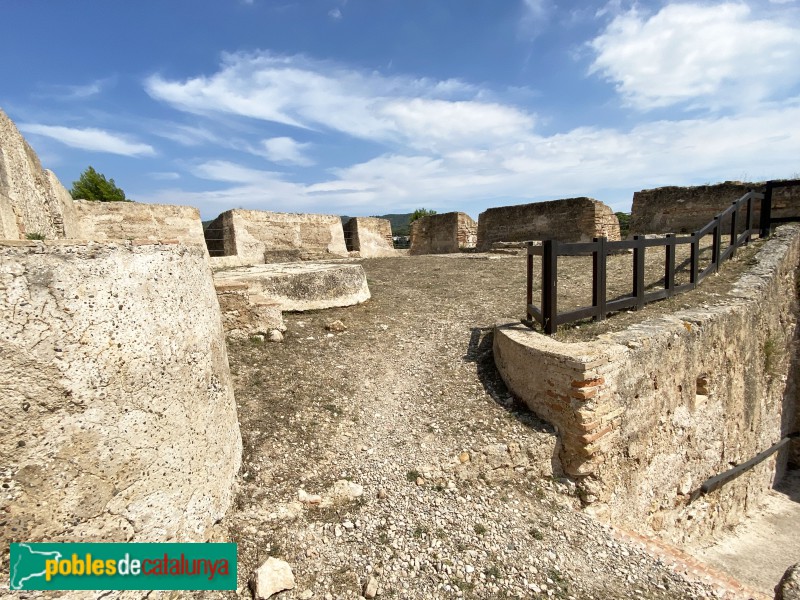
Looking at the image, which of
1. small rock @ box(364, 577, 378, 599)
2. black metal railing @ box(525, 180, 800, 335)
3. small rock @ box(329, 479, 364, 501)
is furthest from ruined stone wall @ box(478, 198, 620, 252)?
small rock @ box(364, 577, 378, 599)

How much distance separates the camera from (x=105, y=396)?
79.3 inches

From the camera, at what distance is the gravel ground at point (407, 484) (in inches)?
96.8

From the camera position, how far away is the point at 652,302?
536cm

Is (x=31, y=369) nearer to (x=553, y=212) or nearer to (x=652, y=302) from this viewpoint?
(x=652, y=302)

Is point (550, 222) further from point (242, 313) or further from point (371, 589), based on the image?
point (371, 589)

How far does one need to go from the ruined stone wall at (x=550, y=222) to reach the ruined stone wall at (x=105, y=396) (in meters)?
9.69

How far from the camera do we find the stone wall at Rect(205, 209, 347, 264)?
1019cm

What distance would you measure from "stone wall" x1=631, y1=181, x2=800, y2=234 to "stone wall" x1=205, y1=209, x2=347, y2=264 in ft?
27.9

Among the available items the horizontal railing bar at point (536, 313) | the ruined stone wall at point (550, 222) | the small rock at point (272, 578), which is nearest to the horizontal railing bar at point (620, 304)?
the horizontal railing bar at point (536, 313)

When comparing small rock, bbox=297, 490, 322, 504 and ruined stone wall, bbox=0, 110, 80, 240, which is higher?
ruined stone wall, bbox=0, 110, 80, 240

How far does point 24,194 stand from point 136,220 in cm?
499

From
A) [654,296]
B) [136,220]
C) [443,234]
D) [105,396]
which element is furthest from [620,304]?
[443,234]

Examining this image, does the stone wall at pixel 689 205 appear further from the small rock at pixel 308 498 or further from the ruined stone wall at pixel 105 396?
the ruined stone wall at pixel 105 396

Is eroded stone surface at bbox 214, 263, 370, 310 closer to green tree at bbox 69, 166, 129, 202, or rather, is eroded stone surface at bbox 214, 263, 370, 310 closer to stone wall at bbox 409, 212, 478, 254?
stone wall at bbox 409, 212, 478, 254
